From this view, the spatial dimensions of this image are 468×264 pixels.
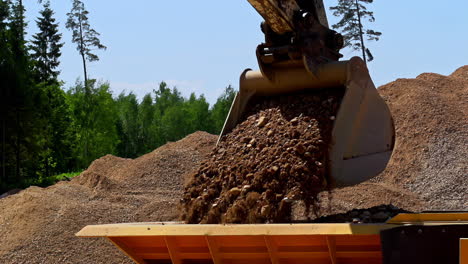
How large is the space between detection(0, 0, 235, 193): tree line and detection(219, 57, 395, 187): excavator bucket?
13921 millimetres

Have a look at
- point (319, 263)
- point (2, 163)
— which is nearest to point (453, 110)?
point (319, 263)

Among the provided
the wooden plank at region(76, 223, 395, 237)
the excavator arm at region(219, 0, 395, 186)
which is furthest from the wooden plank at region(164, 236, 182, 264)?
the excavator arm at region(219, 0, 395, 186)

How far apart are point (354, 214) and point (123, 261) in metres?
3.75

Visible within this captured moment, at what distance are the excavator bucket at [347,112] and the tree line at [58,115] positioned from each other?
45.7ft

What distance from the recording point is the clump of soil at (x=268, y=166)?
4.48m

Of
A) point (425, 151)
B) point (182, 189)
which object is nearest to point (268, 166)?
point (182, 189)

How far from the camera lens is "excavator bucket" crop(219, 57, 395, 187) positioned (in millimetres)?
4730

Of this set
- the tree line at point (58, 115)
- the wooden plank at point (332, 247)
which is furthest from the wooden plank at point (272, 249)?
the tree line at point (58, 115)

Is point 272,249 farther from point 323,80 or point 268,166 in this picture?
point 323,80

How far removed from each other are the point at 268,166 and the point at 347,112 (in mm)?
768

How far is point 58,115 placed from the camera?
27.2 m

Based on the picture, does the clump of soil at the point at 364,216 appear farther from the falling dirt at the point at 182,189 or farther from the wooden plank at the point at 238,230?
the wooden plank at the point at 238,230

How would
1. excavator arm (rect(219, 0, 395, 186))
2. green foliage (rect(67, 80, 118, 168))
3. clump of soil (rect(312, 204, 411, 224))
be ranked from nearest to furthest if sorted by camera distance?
1. clump of soil (rect(312, 204, 411, 224))
2. excavator arm (rect(219, 0, 395, 186))
3. green foliage (rect(67, 80, 118, 168))

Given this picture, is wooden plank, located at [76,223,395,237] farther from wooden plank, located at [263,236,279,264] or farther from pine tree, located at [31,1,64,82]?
pine tree, located at [31,1,64,82]
